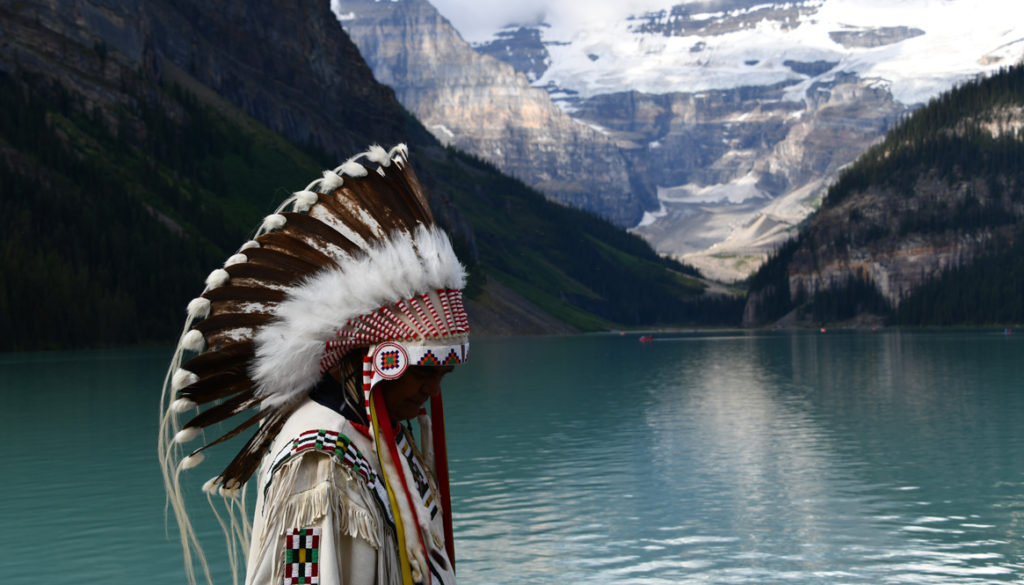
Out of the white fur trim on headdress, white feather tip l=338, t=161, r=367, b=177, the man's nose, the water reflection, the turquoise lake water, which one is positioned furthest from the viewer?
the turquoise lake water

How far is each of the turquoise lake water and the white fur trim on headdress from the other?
17886 millimetres

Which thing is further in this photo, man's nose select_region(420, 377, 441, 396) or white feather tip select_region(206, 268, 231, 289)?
man's nose select_region(420, 377, 441, 396)

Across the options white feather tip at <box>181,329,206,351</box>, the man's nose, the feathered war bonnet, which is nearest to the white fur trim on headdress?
the feathered war bonnet

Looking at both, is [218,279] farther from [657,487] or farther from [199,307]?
[657,487]

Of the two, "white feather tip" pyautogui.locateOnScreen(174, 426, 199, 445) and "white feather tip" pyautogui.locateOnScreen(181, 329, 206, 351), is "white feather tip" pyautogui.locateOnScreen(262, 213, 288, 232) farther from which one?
"white feather tip" pyautogui.locateOnScreen(174, 426, 199, 445)

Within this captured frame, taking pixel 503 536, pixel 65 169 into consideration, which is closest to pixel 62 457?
pixel 503 536

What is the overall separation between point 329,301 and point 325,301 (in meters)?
0.03

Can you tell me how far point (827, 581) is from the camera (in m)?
22.5

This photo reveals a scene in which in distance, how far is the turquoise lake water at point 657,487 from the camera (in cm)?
2430

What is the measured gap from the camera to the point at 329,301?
5.98m

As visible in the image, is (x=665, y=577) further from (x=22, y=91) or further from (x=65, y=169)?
(x=22, y=91)

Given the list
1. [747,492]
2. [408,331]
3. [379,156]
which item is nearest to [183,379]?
[408,331]

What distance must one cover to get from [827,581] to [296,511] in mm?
19581

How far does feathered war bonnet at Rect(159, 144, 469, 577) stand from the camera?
5.98 metres
